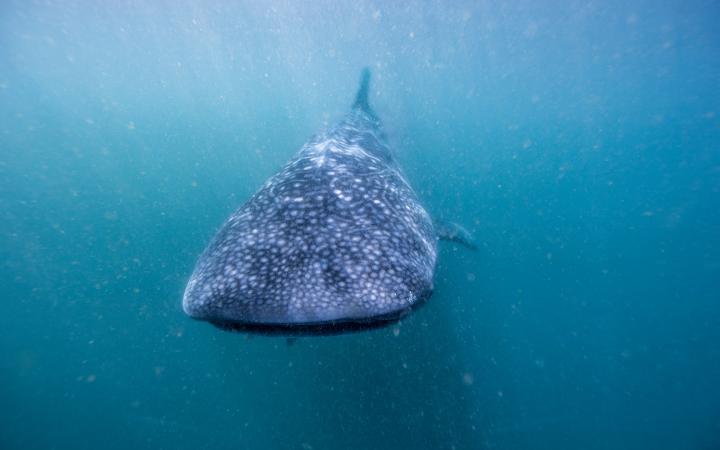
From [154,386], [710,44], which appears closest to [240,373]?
[154,386]

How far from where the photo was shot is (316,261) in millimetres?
1981

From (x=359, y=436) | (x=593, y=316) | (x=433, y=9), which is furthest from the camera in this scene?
(x=433, y=9)

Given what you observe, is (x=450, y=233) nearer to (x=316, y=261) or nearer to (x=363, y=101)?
(x=316, y=261)

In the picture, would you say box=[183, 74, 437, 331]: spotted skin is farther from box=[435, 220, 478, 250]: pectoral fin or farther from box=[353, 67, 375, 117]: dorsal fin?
box=[353, 67, 375, 117]: dorsal fin

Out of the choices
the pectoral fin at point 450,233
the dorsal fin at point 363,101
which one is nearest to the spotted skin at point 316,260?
the pectoral fin at point 450,233

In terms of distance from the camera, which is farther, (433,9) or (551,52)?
(551,52)

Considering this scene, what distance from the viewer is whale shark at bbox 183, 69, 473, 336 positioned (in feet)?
5.86

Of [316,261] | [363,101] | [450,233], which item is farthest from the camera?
[363,101]

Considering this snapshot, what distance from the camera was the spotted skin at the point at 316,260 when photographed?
5.85 feet

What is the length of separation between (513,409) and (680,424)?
376 inches

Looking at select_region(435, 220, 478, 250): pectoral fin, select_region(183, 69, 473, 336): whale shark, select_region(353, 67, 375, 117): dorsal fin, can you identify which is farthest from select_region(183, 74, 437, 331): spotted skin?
select_region(353, 67, 375, 117): dorsal fin

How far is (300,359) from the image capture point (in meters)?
8.86

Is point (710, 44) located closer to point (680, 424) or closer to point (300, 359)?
point (680, 424)

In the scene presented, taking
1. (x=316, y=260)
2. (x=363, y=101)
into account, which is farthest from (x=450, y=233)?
(x=363, y=101)
